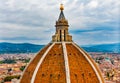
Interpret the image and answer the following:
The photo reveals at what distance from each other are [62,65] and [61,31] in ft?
8.71

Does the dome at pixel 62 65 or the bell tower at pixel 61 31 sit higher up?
the bell tower at pixel 61 31

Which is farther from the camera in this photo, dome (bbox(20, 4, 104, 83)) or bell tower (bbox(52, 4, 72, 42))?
bell tower (bbox(52, 4, 72, 42))

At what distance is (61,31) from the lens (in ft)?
74.2

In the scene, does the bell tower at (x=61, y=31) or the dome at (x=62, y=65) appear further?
the bell tower at (x=61, y=31)

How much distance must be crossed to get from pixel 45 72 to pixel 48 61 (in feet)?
2.53

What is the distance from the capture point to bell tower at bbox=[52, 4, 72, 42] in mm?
22500

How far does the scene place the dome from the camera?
20.7m

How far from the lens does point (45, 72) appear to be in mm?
20969

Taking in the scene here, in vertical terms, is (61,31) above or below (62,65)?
above

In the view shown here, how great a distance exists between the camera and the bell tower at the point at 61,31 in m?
22.5

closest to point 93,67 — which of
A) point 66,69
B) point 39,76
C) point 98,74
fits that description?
point 98,74

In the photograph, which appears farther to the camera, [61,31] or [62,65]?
[61,31]

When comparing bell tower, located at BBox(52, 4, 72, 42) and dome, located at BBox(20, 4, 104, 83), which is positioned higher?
bell tower, located at BBox(52, 4, 72, 42)

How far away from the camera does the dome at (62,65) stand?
20734 millimetres
